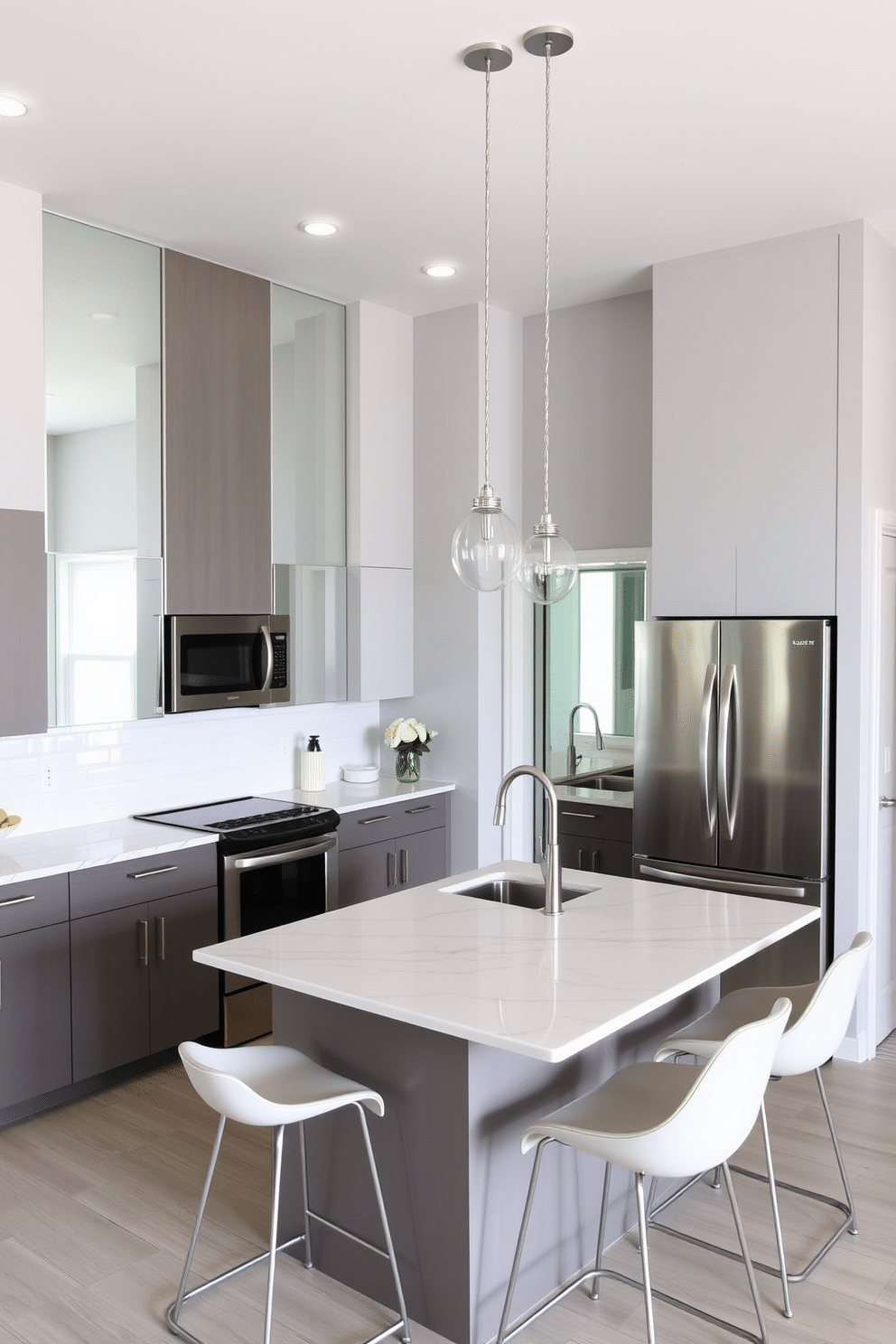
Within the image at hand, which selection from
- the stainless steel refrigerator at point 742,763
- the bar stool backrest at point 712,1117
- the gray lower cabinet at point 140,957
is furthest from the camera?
the stainless steel refrigerator at point 742,763

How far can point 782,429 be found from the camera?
4254 mm

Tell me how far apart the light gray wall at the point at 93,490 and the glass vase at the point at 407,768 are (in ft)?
5.73

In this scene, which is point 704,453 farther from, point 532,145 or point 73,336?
point 73,336

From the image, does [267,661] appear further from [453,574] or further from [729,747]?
[729,747]

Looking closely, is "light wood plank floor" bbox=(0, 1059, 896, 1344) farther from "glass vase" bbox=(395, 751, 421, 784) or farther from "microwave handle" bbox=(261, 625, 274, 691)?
"glass vase" bbox=(395, 751, 421, 784)

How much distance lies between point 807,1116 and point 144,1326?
221 centimetres

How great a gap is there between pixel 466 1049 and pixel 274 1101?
43cm

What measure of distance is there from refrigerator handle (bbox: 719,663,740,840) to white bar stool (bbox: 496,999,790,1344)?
1.70 meters

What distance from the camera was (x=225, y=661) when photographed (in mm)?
4547

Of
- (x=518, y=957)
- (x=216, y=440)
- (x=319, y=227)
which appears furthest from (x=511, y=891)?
(x=319, y=227)

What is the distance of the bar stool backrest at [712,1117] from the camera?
2.16m

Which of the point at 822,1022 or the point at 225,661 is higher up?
the point at 225,661

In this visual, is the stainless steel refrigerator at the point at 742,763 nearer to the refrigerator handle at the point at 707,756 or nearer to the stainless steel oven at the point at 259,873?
the refrigerator handle at the point at 707,756

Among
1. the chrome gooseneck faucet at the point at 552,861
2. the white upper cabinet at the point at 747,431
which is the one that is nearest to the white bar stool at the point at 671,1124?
the chrome gooseneck faucet at the point at 552,861
